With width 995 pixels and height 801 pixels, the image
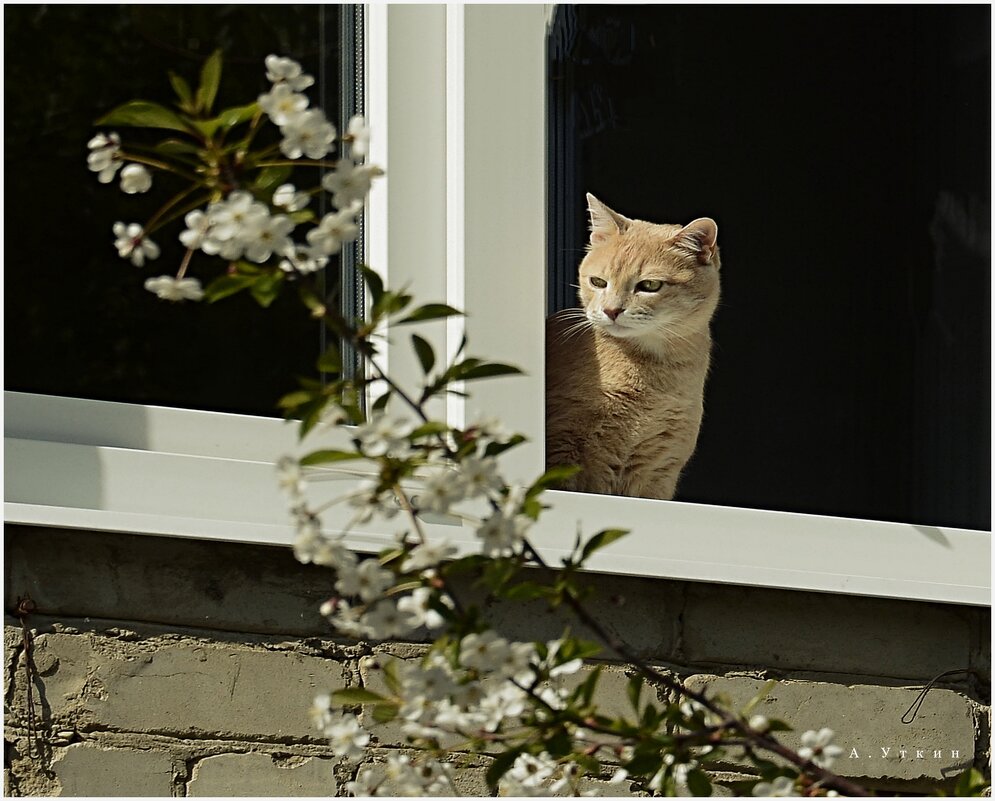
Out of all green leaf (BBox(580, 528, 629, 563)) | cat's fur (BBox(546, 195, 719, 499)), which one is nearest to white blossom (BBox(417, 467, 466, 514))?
green leaf (BBox(580, 528, 629, 563))

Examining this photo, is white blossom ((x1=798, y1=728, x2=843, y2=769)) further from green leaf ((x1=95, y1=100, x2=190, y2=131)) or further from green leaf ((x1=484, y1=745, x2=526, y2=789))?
green leaf ((x1=95, y1=100, x2=190, y2=131))

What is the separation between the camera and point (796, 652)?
1998 mm

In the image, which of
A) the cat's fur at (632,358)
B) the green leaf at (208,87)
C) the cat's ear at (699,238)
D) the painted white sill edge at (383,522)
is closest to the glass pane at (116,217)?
the painted white sill edge at (383,522)

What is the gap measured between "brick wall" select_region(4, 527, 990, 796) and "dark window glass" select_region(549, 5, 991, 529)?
362 mm

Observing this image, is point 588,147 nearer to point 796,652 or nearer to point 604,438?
point 604,438

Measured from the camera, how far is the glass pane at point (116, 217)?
244 cm

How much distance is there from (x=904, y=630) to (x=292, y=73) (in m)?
1.44

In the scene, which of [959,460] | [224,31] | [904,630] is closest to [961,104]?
[959,460]

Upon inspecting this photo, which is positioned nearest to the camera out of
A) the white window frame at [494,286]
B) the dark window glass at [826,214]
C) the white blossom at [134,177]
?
the white blossom at [134,177]

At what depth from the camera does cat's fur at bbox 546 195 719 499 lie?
2078 mm

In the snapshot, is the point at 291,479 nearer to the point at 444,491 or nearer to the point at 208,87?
the point at 444,491

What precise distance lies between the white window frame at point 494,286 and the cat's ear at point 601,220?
139 mm

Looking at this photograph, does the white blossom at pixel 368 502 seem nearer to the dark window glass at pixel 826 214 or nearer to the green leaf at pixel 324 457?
the green leaf at pixel 324 457

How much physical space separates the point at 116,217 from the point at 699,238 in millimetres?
1275
